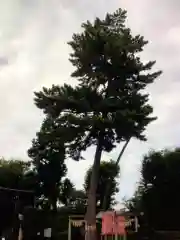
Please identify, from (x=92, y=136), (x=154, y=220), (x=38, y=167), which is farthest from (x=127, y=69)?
(x=38, y=167)

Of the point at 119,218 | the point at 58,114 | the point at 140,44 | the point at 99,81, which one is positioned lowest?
the point at 119,218

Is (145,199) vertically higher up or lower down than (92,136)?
lower down

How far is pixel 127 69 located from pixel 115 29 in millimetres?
3729

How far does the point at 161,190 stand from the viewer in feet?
133

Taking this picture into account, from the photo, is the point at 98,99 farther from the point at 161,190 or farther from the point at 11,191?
the point at 11,191

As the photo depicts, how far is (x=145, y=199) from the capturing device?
41.4 m

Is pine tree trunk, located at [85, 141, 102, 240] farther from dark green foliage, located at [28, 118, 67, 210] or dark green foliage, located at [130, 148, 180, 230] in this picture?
dark green foliage, located at [28, 118, 67, 210]

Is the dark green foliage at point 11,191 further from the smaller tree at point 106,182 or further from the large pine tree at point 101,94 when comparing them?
the large pine tree at point 101,94

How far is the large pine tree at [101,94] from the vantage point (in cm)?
3597

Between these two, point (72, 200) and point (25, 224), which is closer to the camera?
point (25, 224)

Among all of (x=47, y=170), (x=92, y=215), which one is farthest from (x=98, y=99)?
(x=47, y=170)

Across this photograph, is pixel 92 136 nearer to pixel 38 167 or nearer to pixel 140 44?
pixel 140 44

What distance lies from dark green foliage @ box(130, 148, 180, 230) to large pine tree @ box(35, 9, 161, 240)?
5.49m

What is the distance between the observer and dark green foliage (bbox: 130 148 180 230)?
3978 centimetres
